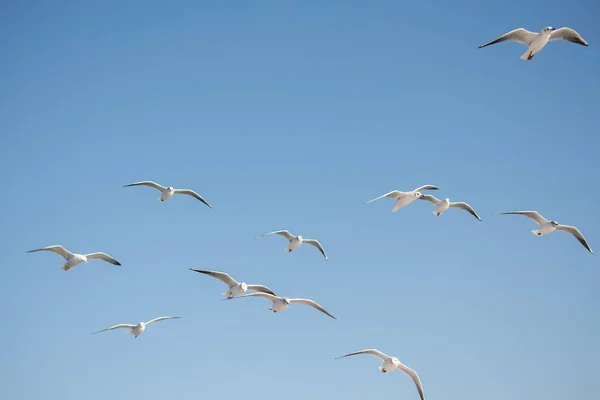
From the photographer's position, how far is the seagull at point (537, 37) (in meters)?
24.8

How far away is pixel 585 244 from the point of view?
95.0ft

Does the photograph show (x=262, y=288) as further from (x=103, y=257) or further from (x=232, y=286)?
(x=103, y=257)

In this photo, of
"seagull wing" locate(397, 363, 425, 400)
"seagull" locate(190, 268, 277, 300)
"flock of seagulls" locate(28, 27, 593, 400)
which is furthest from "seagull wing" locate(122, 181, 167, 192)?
"seagull wing" locate(397, 363, 425, 400)

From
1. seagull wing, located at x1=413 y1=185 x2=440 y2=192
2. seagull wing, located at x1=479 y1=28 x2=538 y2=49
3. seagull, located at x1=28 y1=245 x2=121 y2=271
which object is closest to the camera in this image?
seagull wing, located at x1=479 y1=28 x2=538 y2=49

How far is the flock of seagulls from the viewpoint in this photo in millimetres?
25047

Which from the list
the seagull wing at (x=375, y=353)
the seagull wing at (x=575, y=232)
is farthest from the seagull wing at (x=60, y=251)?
the seagull wing at (x=575, y=232)

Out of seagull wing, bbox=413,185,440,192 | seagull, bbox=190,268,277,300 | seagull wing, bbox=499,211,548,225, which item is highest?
seagull wing, bbox=413,185,440,192

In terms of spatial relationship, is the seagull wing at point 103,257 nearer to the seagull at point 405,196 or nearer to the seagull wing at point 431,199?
the seagull at point 405,196

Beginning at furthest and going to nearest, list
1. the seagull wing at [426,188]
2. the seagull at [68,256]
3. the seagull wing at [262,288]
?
the seagull wing at [426,188]
the seagull at [68,256]
the seagull wing at [262,288]

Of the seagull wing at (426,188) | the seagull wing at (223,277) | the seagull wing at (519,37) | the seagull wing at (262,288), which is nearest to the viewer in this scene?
the seagull wing at (519,37)

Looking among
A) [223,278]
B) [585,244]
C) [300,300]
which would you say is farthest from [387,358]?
[585,244]

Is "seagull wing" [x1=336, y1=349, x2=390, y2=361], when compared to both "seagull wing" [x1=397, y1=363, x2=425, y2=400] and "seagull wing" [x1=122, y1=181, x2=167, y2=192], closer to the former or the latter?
"seagull wing" [x1=397, y1=363, x2=425, y2=400]

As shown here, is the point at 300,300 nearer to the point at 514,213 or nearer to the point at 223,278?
the point at 223,278

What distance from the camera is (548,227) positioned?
28797mm
